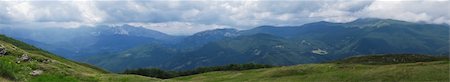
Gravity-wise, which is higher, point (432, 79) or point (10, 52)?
point (10, 52)

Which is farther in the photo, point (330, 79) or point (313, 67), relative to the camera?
point (313, 67)

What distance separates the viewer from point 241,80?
72562 millimetres

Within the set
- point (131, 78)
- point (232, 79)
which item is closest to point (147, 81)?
point (131, 78)

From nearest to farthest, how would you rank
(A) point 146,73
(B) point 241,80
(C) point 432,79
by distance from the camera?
1. (C) point 432,79
2. (B) point 241,80
3. (A) point 146,73

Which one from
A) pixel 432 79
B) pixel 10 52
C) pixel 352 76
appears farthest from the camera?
pixel 10 52

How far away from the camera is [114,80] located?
254ft

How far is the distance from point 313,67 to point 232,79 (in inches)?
510

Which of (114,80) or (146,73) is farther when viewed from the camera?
(146,73)

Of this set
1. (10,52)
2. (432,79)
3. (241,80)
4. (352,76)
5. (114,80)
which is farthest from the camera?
(10,52)

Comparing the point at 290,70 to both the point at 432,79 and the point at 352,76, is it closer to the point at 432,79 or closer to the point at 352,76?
the point at 352,76

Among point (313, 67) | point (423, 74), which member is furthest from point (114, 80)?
point (423, 74)

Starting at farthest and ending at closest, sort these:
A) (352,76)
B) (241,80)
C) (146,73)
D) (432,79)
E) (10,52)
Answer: (146,73) → (10,52) → (241,80) → (352,76) → (432,79)

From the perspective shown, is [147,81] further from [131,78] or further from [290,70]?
[290,70]

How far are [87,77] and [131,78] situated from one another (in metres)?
7.25
